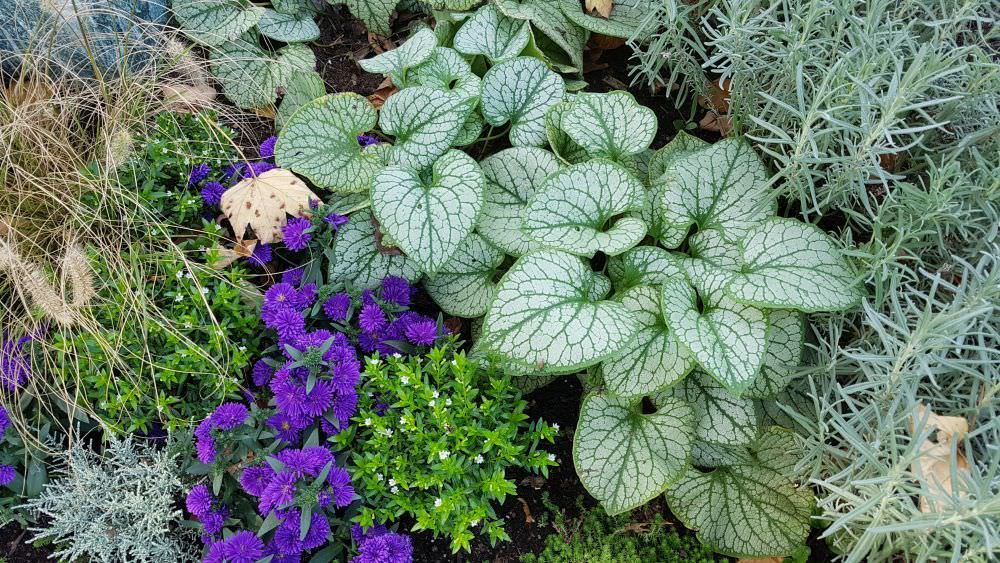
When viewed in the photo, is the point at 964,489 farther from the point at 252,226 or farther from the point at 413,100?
the point at 252,226

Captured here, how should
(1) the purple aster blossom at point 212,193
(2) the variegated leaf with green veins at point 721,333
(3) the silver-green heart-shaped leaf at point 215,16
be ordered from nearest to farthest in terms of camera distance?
1. (2) the variegated leaf with green veins at point 721,333
2. (1) the purple aster blossom at point 212,193
3. (3) the silver-green heart-shaped leaf at point 215,16

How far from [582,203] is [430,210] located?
43 centimetres

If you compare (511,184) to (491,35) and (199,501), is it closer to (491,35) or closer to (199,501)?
(491,35)

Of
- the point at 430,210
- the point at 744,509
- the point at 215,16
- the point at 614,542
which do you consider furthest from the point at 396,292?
the point at 215,16

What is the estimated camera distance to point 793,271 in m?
1.96

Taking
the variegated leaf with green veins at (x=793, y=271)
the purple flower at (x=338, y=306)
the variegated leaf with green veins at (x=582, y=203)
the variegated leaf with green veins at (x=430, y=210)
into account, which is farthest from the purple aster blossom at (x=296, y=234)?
the variegated leaf with green veins at (x=793, y=271)

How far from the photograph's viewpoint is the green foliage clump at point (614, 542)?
6.66 ft

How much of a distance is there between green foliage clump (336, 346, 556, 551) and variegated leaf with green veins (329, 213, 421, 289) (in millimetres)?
338

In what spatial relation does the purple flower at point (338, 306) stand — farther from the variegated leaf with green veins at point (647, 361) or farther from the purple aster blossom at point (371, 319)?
the variegated leaf with green veins at point (647, 361)

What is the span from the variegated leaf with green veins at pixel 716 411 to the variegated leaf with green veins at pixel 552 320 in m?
0.35

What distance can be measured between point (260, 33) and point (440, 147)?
1.17m

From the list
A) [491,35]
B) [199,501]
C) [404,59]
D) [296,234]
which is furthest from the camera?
[491,35]

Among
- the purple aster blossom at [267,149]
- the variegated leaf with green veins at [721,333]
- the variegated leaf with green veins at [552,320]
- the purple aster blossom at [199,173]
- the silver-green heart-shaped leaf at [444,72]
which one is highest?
the silver-green heart-shaped leaf at [444,72]

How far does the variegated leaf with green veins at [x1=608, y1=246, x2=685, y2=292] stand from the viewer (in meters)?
2.09
